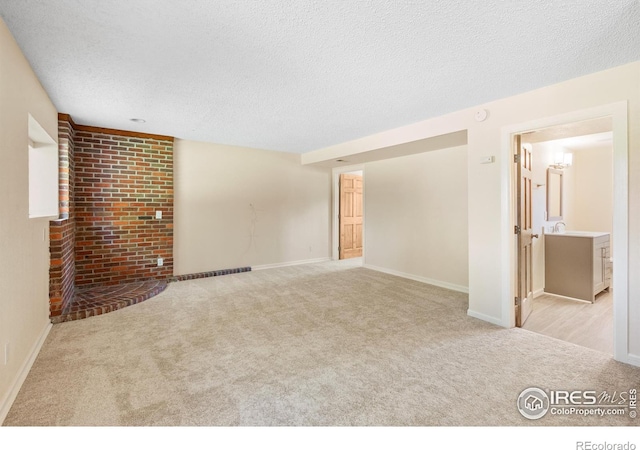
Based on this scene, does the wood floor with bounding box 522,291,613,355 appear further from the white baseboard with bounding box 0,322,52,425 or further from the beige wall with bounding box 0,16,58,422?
the beige wall with bounding box 0,16,58,422

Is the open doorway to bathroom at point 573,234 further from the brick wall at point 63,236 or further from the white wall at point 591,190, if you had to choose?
the brick wall at point 63,236

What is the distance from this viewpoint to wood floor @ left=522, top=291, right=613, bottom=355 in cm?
266

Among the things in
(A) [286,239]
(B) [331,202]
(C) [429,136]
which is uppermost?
(C) [429,136]

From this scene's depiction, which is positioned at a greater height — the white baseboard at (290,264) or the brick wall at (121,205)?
the brick wall at (121,205)

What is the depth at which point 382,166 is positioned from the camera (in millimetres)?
5465

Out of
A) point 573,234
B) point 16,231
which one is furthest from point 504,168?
point 16,231

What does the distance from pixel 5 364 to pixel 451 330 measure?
A: 334 centimetres

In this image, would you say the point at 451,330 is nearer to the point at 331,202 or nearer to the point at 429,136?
the point at 429,136

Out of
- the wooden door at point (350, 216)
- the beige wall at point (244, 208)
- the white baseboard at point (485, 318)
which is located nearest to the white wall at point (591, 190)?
the white baseboard at point (485, 318)

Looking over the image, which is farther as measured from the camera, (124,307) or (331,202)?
(331,202)

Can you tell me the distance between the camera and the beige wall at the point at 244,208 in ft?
15.8

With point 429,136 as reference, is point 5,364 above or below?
below

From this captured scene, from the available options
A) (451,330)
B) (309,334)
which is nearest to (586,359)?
(451,330)
